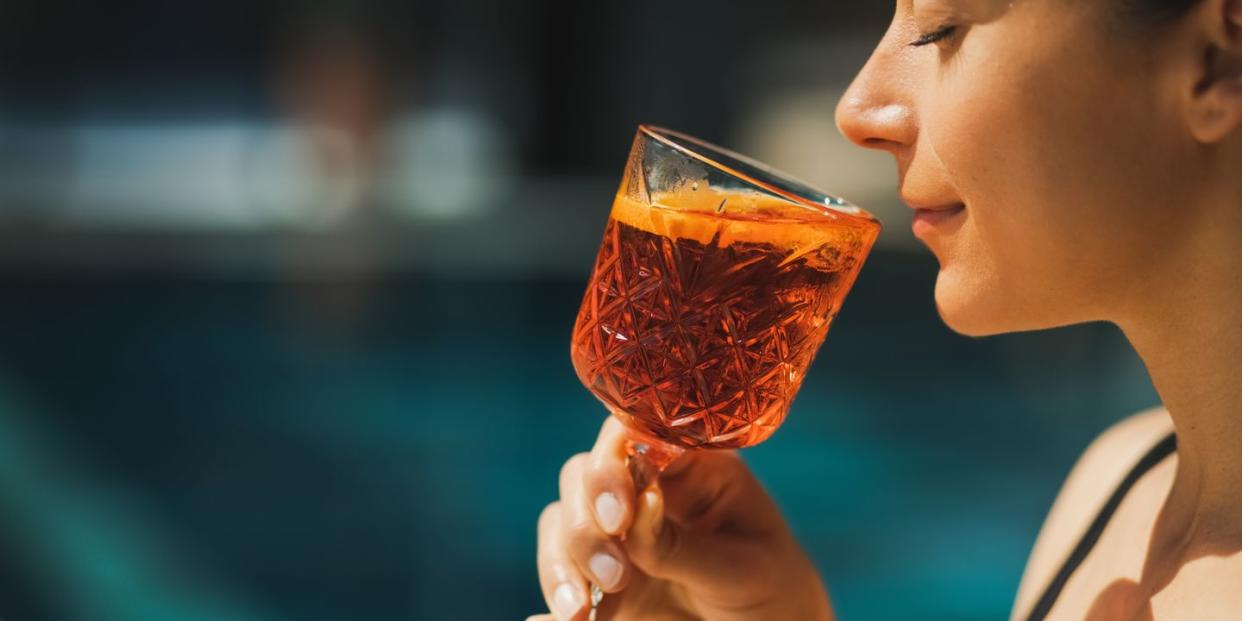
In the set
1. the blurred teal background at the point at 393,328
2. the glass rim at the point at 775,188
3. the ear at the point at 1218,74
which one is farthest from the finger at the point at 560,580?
the blurred teal background at the point at 393,328

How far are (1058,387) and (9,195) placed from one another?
6.84 metres

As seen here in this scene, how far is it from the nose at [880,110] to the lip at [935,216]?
6 cm

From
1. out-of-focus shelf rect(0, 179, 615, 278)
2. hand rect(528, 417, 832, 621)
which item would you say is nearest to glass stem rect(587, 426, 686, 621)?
hand rect(528, 417, 832, 621)

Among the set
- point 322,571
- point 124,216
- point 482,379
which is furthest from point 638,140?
point 124,216

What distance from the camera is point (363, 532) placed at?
4758 millimetres

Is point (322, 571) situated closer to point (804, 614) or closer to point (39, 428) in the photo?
point (39, 428)

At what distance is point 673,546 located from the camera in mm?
1315

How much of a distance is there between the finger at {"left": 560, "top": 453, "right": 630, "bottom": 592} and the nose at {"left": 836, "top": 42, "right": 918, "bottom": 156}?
1.41ft

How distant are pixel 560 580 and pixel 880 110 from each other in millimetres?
566

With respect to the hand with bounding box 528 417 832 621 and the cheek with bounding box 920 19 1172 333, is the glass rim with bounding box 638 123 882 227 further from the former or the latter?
the hand with bounding box 528 417 832 621

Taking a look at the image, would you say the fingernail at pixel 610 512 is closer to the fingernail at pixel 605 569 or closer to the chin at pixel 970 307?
the fingernail at pixel 605 569

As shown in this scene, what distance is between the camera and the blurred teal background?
4641mm

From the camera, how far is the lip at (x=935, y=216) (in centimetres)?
117

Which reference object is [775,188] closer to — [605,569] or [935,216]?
[935,216]
